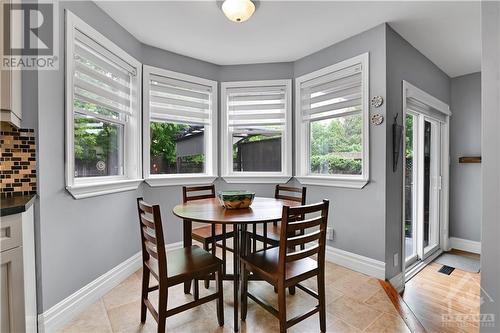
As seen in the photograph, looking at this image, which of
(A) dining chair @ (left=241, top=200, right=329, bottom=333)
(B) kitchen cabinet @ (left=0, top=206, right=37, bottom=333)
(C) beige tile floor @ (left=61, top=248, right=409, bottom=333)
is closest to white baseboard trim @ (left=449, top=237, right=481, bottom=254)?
(C) beige tile floor @ (left=61, top=248, right=409, bottom=333)

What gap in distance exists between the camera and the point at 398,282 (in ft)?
8.20

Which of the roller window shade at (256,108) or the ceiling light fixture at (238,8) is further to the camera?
the roller window shade at (256,108)

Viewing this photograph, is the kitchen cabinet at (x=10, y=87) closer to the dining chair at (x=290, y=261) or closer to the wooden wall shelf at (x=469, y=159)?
the dining chair at (x=290, y=261)

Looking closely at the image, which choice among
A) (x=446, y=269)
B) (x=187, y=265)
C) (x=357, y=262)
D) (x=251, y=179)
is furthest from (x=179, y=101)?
(x=446, y=269)

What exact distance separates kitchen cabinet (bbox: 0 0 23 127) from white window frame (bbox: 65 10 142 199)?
1.14 ft

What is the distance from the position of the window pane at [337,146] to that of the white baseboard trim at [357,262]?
883 millimetres

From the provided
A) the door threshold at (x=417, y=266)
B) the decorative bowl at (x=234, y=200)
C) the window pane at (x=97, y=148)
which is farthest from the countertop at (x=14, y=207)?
the door threshold at (x=417, y=266)

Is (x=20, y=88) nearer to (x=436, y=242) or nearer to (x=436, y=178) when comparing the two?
(x=436, y=178)

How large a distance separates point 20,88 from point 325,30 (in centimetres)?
253

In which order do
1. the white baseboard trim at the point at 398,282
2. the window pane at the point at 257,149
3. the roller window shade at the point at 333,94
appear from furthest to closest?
the window pane at the point at 257,149, the roller window shade at the point at 333,94, the white baseboard trim at the point at 398,282

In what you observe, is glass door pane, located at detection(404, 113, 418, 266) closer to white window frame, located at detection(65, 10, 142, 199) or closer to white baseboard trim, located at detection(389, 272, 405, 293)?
white baseboard trim, located at detection(389, 272, 405, 293)

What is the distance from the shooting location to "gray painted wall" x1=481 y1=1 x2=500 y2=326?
110cm

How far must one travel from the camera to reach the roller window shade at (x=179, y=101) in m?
2.86

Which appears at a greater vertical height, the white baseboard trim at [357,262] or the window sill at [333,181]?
the window sill at [333,181]
